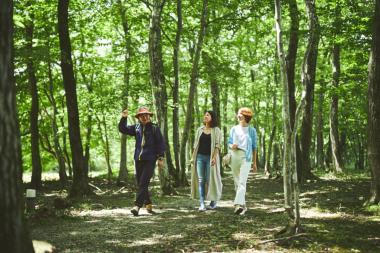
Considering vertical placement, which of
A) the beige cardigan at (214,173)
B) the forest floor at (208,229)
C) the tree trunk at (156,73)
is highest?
the tree trunk at (156,73)

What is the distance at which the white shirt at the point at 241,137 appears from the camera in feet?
22.5

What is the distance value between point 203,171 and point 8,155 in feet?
17.9

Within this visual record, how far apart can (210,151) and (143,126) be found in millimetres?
1646

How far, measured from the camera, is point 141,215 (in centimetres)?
691

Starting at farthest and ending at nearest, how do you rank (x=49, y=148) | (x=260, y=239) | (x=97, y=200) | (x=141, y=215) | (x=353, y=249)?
(x=49, y=148), (x=97, y=200), (x=141, y=215), (x=260, y=239), (x=353, y=249)

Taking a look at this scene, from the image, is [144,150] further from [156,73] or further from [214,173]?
[156,73]

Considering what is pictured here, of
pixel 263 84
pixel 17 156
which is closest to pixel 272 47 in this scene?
pixel 263 84

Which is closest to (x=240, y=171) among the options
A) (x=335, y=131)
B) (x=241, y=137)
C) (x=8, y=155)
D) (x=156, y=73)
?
(x=241, y=137)

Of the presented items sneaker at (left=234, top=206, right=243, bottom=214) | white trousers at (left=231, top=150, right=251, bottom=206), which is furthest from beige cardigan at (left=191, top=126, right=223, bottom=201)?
sneaker at (left=234, top=206, right=243, bottom=214)

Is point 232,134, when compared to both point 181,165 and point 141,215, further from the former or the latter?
point 181,165

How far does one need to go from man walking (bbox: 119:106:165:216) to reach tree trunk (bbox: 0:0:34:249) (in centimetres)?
434

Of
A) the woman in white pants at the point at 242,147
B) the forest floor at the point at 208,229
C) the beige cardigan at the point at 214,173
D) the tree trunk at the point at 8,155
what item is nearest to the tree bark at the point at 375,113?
the forest floor at the point at 208,229

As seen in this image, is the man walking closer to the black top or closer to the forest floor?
the forest floor

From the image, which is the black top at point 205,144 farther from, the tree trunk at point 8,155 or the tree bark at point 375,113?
the tree trunk at point 8,155
